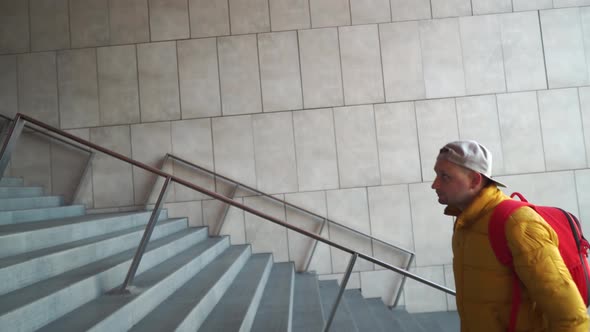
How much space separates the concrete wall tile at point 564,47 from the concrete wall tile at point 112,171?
6504mm

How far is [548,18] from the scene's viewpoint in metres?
6.76

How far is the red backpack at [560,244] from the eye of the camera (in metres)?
1.41

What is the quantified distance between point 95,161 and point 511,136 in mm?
6267

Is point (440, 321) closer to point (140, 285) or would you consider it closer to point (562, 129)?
point (562, 129)

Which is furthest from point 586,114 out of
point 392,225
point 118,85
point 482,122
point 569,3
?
point 118,85

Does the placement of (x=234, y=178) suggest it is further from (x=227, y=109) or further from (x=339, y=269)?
(x=339, y=269)

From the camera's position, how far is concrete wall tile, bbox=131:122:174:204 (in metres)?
6.61

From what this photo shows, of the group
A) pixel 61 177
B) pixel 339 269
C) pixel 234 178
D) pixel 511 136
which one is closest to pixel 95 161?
pixel 61 177

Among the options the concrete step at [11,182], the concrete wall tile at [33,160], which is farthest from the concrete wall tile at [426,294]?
the concrete step at [11,182]

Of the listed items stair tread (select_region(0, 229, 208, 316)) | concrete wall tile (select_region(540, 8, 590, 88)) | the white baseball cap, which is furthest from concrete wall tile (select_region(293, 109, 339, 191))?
the white baseball cap

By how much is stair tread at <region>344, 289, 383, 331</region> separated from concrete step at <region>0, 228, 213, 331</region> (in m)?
2.34

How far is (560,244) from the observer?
1.44m

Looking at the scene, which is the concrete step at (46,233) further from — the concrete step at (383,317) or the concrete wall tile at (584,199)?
the concrete wall tile at (584,199)

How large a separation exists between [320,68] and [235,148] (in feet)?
Answer: 5.81
